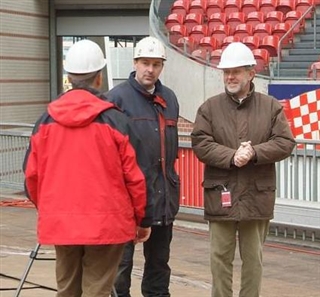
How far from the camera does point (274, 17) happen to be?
17.8m

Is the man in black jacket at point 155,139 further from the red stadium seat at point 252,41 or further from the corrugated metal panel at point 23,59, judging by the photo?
the corrugated metal panel at point 23,59

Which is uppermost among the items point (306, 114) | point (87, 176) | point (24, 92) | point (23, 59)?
point (23, 59)

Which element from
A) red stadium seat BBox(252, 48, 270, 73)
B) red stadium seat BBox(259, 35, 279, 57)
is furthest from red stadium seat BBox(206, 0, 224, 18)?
red stadium seat BBox(252, 48, 270, 73)

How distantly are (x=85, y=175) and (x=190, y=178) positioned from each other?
6915mm

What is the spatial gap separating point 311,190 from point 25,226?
385 centimetres

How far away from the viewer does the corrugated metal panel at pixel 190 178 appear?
37.9 ft

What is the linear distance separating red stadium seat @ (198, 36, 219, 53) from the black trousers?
11186 millimetres

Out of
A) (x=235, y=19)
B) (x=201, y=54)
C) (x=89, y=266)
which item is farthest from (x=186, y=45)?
(x=89, y=266)

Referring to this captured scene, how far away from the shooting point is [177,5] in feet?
63.3

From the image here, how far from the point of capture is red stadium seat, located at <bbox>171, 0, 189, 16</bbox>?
A: 19109mm

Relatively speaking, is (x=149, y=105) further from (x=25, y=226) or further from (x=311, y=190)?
(x=25, y=226)

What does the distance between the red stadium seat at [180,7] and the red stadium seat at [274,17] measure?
1.99 meters

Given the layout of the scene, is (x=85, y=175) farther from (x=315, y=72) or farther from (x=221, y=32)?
(x=221, y=32)

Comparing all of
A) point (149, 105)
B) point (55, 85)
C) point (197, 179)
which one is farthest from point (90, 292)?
point (55, 85)
